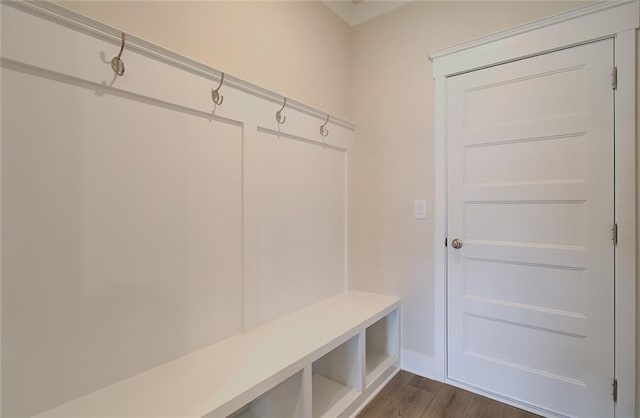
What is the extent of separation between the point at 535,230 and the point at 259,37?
6.16 feet

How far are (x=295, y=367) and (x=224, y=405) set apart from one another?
0.35m

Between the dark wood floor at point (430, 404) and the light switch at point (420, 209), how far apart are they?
1084 mm

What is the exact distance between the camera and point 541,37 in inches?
64.7

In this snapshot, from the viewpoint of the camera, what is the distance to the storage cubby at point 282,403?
4.41 feet

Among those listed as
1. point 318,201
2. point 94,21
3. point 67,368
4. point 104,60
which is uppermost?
point 94,21

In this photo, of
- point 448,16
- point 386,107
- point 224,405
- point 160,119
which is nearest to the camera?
point 224,405

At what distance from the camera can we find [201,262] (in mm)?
1375

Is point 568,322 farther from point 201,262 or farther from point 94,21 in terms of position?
point 94,21

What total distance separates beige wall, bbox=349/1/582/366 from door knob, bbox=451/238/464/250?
138 mm

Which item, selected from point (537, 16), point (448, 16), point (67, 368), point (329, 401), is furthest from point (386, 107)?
point (67, 368)

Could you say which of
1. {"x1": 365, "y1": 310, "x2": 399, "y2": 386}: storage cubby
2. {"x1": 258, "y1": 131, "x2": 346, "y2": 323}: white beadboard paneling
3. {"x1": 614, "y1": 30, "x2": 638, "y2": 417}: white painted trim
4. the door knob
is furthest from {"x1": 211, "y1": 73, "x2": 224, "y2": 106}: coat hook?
{"x1": 614, "y1": 30, "x2": 638, "y2": 417}: white painted trim

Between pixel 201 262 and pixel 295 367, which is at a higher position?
pixel 201 262

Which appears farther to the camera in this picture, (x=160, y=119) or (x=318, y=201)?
(x=318, y=201)

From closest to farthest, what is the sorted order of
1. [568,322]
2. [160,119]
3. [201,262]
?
[160,119] < [201,262] < [568,322]
